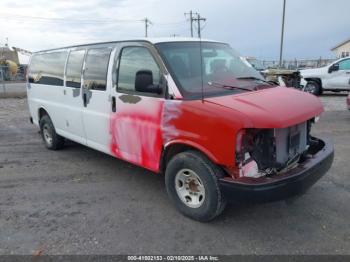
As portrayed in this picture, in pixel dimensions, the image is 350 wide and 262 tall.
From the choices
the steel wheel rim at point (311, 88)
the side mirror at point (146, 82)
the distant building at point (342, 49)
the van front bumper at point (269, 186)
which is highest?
the distant building at point (342, 49)

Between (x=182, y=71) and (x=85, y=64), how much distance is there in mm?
2014

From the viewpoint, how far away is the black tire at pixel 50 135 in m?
6.88

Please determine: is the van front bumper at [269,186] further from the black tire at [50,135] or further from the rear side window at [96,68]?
the black tire at [50,135]

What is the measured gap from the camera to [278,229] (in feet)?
12.5

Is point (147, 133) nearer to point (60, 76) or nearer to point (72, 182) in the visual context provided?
point (72, 182)

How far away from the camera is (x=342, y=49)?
57625 millimetres

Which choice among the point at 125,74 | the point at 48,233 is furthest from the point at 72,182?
the point at 125,74

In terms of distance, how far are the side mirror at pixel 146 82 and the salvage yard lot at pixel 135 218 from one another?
4.79ft

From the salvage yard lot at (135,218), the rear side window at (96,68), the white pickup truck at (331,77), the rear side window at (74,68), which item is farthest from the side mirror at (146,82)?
the white pickup truck at (331,77)

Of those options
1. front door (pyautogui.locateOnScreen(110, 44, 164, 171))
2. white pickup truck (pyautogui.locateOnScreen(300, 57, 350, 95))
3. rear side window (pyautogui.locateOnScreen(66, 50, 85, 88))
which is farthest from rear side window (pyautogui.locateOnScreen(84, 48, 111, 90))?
white pickup truck (pyautogui.locateOnScreen(300, 57, 350, 95))

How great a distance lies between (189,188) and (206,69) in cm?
147

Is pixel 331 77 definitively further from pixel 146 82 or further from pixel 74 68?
pixel 146 82

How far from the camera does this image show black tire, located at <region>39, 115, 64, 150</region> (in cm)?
688

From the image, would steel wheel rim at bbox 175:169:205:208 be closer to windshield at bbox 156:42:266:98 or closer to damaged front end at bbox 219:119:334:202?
damaged front end at bbox 219:119:334:202
